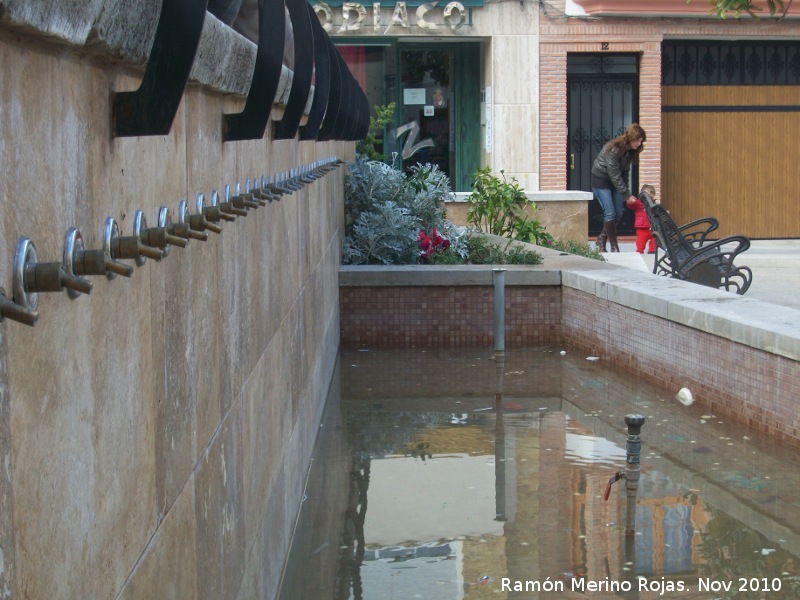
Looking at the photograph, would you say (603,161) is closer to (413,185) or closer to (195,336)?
(413,185)

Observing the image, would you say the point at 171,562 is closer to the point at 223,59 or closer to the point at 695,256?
the point at 223,59

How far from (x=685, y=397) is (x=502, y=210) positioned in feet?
23.7

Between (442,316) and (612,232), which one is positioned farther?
(612,232)

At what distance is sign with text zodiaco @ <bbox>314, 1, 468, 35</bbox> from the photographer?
18.4 meters

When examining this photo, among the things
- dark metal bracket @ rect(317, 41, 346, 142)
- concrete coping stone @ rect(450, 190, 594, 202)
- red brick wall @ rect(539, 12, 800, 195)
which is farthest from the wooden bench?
red brick wall @ rect(539, 12, 800, 195)

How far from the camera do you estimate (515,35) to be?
61.9ft

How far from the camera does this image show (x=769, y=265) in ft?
49.7

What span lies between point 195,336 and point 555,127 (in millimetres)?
16519

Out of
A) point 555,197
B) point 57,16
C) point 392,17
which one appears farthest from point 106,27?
point 392,17

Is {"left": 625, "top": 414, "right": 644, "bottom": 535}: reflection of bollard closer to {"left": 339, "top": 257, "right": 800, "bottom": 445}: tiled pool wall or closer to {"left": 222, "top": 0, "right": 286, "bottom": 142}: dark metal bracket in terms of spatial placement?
{"left": 339, "top": 257, "right": 800, "bottom": 445}: tiled pool wall

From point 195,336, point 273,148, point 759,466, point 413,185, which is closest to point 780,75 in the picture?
point 413,185

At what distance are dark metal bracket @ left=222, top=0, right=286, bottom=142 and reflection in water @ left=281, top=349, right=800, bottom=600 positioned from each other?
2102 mm

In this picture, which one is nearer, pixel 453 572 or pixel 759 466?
pixel 453 572

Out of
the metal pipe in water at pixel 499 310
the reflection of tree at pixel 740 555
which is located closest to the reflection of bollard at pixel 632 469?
the reflection of tree at pixel 740 555
